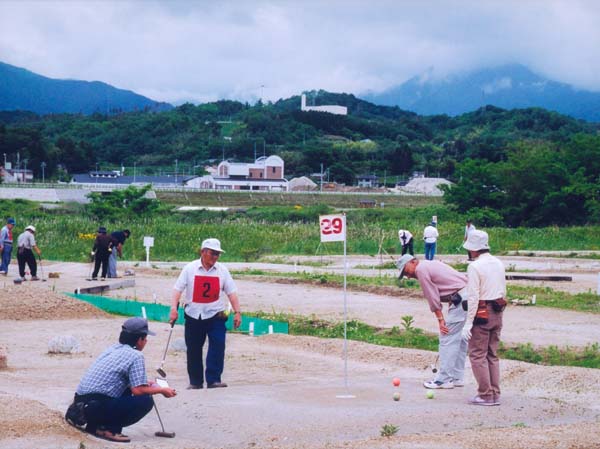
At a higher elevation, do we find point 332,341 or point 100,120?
point 100,120

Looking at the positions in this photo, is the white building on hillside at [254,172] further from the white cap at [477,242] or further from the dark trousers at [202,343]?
the white cap at [477,242]

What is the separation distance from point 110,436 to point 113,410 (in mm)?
238

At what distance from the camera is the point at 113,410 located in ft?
28.1

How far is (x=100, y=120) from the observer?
592ft

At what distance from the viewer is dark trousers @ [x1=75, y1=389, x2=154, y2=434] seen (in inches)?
335

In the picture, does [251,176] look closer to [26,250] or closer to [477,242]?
[26,250]

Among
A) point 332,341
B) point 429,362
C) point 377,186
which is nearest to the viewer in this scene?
point 429,362

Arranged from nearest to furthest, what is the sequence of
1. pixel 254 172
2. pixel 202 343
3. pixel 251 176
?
pixel 202 343 → pixel 251 176 → pixel 254 172

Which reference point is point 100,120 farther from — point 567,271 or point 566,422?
point 566,422

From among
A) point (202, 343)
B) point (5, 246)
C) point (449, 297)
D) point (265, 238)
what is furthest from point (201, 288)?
point (265, 238)

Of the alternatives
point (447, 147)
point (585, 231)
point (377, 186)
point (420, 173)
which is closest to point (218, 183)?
point (377, 186)

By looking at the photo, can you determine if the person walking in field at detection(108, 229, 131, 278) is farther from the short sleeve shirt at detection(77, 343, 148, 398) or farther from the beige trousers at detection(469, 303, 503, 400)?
the short sleeve shirt at detection(77, 343, 148, 398)

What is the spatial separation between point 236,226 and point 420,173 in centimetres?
7933

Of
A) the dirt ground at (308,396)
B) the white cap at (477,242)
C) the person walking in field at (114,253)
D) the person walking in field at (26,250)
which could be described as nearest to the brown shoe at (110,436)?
the dirt ground at (308,396)
